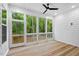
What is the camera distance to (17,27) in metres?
6.00

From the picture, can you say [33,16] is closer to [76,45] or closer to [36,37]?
[36,37]

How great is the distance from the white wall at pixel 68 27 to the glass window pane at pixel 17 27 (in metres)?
2.38

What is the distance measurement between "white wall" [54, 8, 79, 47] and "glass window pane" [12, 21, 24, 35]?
2.38 meters

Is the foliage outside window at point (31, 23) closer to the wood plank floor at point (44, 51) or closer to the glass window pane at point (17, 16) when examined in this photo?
the glass window pane at point (17, 16)

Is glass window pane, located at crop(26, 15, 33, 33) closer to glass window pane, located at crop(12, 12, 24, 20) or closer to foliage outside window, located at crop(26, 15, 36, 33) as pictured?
foliage outside window, located at crop(26, 15, 36, 33)

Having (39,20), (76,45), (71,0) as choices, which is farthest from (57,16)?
(71,0)

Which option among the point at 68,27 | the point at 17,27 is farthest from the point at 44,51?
the point at 68,27

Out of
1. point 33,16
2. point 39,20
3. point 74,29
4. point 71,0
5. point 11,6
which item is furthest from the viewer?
point 39,20

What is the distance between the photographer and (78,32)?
5871 mm

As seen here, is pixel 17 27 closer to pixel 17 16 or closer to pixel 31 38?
pixel 17 16

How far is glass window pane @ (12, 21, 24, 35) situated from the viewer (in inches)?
229

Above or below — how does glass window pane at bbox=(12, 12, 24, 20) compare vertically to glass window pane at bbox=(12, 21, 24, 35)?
above

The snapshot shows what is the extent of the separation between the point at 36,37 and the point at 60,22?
72.7 inches

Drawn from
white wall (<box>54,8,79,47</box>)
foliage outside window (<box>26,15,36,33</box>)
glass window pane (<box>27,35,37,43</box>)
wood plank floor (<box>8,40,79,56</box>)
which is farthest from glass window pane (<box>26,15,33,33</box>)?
white wall (<box>54,8,79,47</box>)
